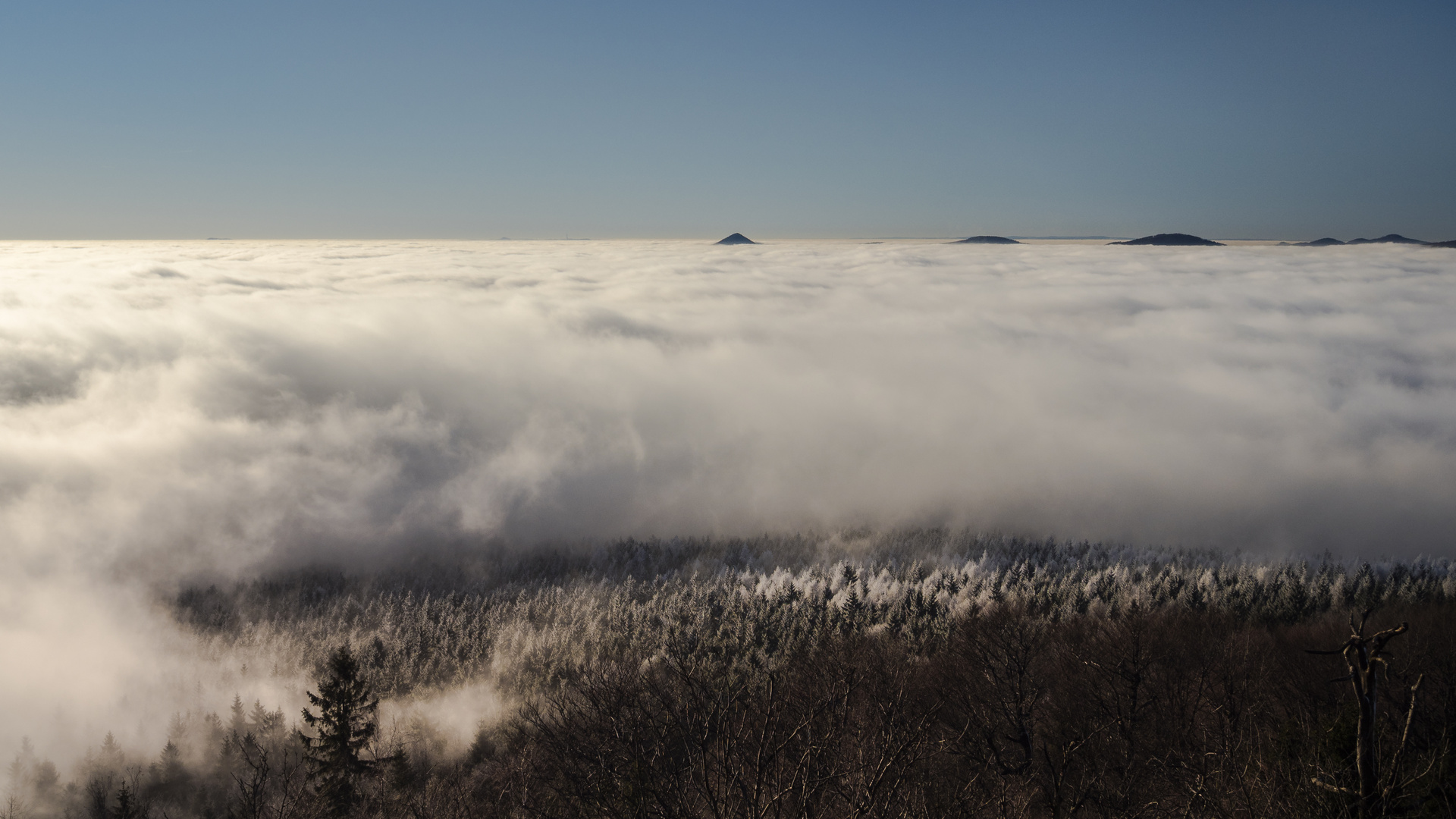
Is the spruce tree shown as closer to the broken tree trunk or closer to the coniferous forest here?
the coniferous forest

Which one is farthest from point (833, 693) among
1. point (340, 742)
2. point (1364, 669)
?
point (340, 742)

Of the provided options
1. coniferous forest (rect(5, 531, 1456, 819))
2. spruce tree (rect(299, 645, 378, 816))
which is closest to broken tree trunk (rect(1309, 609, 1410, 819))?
coniferous forest (rect(5, 531, 1456, 819))

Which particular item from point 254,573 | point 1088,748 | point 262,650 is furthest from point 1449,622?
point 254,573

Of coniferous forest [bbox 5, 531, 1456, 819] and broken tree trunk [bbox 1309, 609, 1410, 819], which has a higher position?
broken tree trunk [bbox 1309, 609, 1410, 819]

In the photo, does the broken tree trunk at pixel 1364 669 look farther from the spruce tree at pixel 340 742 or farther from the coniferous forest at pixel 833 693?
the spruce tree at pixel 340 742

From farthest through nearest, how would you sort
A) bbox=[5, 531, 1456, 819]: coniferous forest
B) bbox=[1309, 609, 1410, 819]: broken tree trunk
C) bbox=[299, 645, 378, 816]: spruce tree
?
1. bbox=[299, 645, 378, 816]: spruce tree
2. bbox=[5, 531, 1456, 819]: coniferous forest
3. bbox=[1309, 609, 1410, 819]: broken tree trunk

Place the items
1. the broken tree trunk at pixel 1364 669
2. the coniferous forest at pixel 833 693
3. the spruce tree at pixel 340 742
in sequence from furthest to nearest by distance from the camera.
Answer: the spruce tree at pixel 340 742 → the coniferous forest at pixel 833 693 → the broken tree trunk at pixel 1364 669

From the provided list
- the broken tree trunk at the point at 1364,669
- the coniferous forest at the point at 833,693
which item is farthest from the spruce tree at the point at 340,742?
the broken tree trunk at the point at 1364,669

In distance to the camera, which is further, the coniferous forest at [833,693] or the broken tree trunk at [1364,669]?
the coniferous forest at [833,693]

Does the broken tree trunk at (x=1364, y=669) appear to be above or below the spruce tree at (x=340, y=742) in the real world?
above
